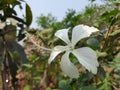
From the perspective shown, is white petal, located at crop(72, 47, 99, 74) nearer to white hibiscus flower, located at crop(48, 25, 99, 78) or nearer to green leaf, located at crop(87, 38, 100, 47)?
Answer: white hibiscus flower, located at crop(48, 25, 99, 78)

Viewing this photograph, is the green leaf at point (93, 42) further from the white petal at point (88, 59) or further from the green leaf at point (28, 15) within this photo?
the green leaf at point (28, 15)

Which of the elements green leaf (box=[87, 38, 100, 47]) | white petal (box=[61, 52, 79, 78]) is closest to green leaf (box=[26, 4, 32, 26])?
green leaf (box=[87, 38, 100, 47])

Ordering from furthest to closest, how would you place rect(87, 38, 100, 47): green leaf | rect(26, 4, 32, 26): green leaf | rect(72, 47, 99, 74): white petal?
1. rect(26, 4, 32, 26): green leaf
2. rect(87, 38, 100, 47): green leaf
3. rect(72, 47, 99, 74): white petal

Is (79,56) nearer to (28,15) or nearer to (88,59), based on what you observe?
(88,59)

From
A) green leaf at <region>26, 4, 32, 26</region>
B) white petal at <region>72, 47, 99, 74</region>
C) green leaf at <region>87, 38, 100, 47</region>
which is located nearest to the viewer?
white petal at <region>72, 47, 99, 74</region>

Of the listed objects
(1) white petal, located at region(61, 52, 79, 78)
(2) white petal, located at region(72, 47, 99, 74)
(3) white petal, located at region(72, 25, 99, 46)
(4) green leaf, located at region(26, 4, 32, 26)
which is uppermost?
(4) green leaf, located at region(26, 4, 32, 26)

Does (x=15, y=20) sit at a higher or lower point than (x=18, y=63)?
higher

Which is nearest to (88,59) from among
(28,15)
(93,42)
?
(93,42)

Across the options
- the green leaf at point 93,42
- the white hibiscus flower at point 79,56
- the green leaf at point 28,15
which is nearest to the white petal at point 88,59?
the white hibiscus flower at point 79,56

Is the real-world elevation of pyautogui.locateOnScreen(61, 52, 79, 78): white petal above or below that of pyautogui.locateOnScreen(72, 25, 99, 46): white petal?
below

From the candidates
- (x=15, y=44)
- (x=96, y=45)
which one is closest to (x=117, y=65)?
(x=96, y=45)

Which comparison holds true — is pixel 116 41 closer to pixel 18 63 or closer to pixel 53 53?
pixel 53 53
